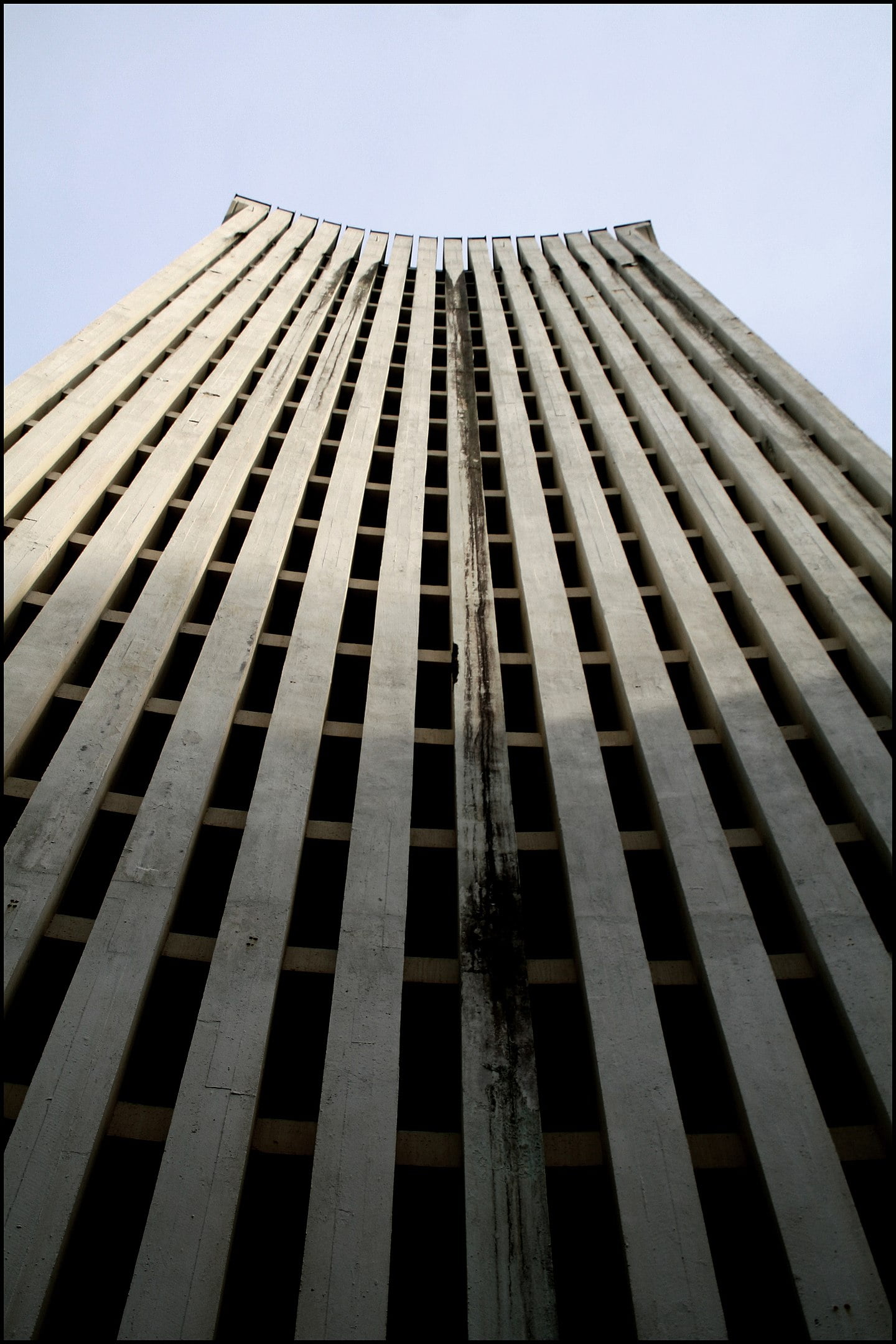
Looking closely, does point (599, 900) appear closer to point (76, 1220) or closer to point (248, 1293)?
point (248, 1293)

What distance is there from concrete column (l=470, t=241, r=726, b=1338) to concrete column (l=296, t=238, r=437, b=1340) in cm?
180

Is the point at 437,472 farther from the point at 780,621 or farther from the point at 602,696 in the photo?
the point at 780,621

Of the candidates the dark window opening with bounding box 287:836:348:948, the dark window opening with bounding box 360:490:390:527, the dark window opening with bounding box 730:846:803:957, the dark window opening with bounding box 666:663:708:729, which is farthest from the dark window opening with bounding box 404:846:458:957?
the dark window opening with bounding box 360:490:390:527

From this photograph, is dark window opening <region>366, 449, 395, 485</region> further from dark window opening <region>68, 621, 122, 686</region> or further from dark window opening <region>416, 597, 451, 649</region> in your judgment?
dark window opening <region>68, 621, 122, 686</region>

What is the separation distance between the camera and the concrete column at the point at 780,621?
28.5 feet

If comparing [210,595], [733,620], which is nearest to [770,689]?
[733,620]

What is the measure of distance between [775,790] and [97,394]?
47.0 feet

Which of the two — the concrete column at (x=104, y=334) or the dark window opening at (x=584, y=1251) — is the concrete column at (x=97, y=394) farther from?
the dark window opening at (x=584, y=1251)

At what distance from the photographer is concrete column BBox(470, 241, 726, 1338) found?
5430 millimetres

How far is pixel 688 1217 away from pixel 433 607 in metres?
8.96

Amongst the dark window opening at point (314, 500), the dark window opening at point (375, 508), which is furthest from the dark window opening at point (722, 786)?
the dark window opening at point (314, 500)

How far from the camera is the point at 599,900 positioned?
301 inches

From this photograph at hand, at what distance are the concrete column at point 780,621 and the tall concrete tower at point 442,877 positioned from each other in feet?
0.27

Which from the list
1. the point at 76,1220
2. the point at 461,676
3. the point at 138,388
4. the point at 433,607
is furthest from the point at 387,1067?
the point at 138,388
